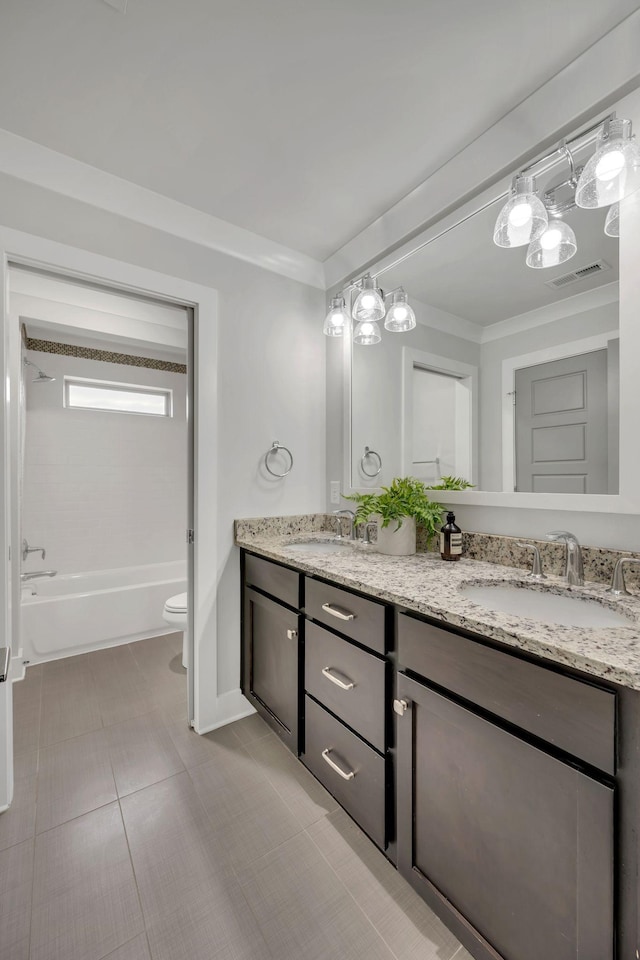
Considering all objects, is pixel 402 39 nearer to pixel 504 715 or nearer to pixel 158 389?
pixel 504 715

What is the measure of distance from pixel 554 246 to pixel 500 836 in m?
1.63

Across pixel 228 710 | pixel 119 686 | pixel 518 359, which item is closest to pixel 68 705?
pixel 119 686

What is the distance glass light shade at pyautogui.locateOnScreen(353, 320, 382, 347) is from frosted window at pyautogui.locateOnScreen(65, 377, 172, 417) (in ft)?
7.16

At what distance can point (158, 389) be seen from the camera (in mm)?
3543

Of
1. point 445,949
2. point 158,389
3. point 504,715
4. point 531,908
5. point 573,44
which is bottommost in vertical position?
point 445,949

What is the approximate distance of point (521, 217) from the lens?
4.24 feet

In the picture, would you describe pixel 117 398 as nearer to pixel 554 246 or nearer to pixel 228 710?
pixel 228 710

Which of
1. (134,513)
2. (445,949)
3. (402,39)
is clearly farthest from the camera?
(134,513)

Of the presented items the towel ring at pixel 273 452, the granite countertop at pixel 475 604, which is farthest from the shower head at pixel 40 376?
the granite countertop at pixel 475 604

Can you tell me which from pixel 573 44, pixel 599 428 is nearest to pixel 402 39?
pixel 573 44

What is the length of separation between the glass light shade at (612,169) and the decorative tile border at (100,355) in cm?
325

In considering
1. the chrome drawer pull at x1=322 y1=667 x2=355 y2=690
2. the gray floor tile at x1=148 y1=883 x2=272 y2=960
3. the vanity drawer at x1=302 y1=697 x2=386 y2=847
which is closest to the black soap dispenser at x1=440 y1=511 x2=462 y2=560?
the chrome drawer pull at x1=322 y1=667 x2=355 y2=690

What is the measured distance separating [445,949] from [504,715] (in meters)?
0.76

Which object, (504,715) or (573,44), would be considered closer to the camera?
(504,715)
